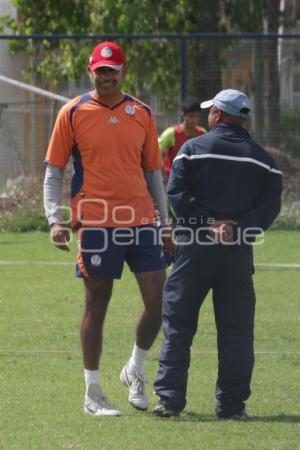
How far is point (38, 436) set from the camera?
6883 millimetres

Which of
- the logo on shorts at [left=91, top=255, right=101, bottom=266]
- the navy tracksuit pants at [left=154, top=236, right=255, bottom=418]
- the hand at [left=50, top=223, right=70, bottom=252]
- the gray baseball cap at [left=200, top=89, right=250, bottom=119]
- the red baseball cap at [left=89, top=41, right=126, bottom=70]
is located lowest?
the navy tracksuit pants at [left=154, top=236, right=255, bottom=418]

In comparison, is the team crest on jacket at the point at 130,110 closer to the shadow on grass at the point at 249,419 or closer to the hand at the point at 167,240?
the hand at the point at 167,240

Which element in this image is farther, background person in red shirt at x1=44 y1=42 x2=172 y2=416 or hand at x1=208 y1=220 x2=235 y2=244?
background person in red shirt at x1=44 y1=42 x2=172 y2=416

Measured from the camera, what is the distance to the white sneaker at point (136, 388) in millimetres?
7688

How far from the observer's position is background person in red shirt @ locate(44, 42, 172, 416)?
24.9ft

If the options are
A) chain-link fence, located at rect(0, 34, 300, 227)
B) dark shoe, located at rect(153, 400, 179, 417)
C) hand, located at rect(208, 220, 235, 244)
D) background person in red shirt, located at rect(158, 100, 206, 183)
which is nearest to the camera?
hand, located at rect(208, 220, 235, 244)

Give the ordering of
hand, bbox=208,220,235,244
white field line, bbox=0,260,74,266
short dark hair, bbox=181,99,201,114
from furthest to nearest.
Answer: white field line, bbox=0,260,74,266
short dark hair, bbox=181,99,201,114
hand, bbox=208,220,235,244

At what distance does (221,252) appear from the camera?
7.48 m

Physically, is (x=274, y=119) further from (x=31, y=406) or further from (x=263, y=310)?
(x=31, y=406)

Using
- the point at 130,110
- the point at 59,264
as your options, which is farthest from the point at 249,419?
the point at 59,264

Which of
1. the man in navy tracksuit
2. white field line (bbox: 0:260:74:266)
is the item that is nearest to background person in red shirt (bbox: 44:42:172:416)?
the man in navy tracksuit

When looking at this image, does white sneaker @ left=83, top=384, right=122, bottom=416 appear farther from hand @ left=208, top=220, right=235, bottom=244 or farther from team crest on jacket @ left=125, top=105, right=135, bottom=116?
team crest on jacket @ left=125, top=105, right=135, bottom=116

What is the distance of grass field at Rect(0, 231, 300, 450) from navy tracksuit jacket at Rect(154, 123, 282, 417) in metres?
0.27

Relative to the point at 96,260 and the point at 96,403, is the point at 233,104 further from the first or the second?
the point at 96,403
